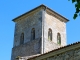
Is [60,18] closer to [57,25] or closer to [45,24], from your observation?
[57,25]

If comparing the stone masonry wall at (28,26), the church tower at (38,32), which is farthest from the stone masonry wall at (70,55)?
the stone masonry wall at (28,26)

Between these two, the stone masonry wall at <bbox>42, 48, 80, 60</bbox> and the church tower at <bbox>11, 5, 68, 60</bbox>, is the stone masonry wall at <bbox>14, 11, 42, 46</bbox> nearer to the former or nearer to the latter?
the church tower at <bbox>11, 5, 68, 60</bbox>

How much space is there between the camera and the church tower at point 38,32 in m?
18.0

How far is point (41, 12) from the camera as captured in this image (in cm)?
1908

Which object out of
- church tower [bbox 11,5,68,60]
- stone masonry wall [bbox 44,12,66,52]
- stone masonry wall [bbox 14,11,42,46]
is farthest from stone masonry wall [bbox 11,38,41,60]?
stone masonry wall [bbox 44,12,66,52]

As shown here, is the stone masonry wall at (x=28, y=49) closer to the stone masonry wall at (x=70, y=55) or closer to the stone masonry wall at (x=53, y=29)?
the stone masonry wall at (x=53, y=29)

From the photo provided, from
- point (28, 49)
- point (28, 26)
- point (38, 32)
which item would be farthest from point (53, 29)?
point (28, 49)

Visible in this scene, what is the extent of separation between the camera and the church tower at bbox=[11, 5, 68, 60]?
59.1 ft

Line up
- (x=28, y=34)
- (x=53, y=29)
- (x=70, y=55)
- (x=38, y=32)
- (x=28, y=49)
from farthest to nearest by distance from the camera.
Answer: (x=53, y=29) → (x=28, y=34) → (x=38, y=32) → (x=28, y=49) → (x=70, y=55)

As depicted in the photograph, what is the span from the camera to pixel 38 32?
1845 cm

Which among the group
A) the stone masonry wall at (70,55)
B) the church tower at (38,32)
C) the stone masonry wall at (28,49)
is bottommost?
the stone masonry wall at (70,55)

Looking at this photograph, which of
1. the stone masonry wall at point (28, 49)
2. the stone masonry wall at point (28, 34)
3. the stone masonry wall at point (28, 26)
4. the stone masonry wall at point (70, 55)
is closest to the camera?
the stone masonry wall at point (70, 55)

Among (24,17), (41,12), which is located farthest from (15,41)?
(41,12)

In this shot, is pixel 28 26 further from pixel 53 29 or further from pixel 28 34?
pixel 53 29
